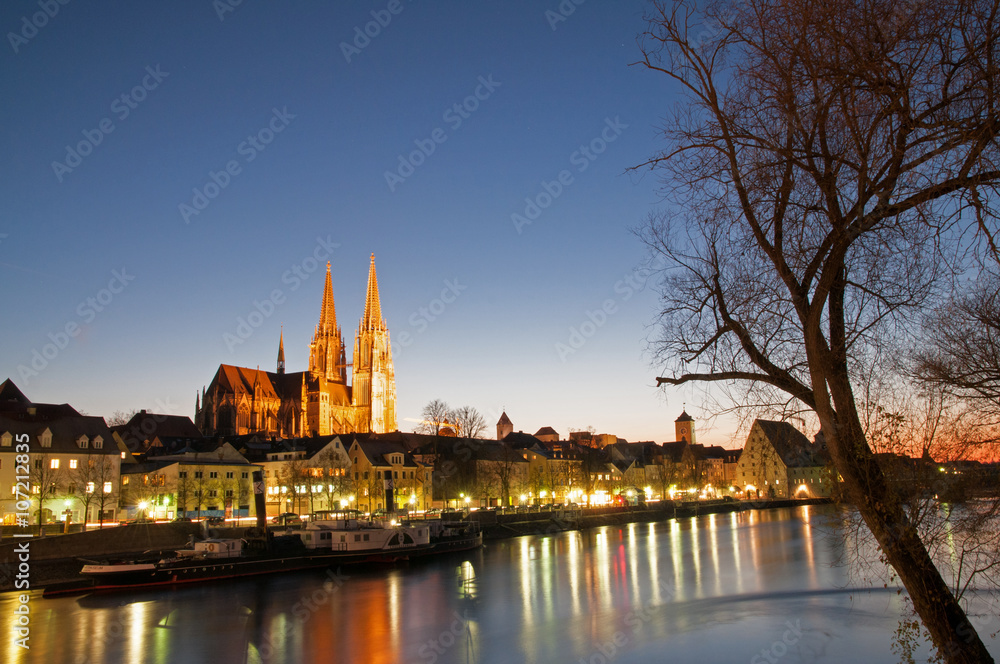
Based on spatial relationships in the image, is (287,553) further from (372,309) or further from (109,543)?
(372,309)

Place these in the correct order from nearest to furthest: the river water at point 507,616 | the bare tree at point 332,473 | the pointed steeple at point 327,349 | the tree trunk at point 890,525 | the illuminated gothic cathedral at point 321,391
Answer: the tree trunk at point 890,525, the river water at point 507,616, the bare tree at point 332,473, the illuminated gothic cathedral at point 321,391, the pointed steeple at point 327,349

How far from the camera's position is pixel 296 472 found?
242ft

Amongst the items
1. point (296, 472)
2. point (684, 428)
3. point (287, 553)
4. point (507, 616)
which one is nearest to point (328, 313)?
point (684, 428)

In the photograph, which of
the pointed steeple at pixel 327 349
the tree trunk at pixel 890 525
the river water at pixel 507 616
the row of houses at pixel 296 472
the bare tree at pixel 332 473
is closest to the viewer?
the tree trunk at pixel 890 525

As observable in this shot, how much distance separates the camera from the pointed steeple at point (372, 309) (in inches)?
6727

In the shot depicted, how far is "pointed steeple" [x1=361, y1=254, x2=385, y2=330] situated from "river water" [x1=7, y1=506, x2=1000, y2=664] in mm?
125181

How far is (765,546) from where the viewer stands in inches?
2156

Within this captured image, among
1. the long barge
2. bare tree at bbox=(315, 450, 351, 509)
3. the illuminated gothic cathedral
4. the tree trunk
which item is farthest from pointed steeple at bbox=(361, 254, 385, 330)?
the tree trunk

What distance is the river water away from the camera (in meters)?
24.8

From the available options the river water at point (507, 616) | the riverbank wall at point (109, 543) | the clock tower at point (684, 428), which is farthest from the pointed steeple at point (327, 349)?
the river water at point (507, 616)

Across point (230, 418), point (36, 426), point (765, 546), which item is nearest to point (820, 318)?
point (765, 546)

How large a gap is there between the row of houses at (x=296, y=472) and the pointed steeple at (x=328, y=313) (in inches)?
2946

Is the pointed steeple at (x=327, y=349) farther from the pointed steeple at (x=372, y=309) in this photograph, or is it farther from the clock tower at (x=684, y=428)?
the clock tower at (x=684, y=428)

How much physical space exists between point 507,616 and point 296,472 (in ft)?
155
